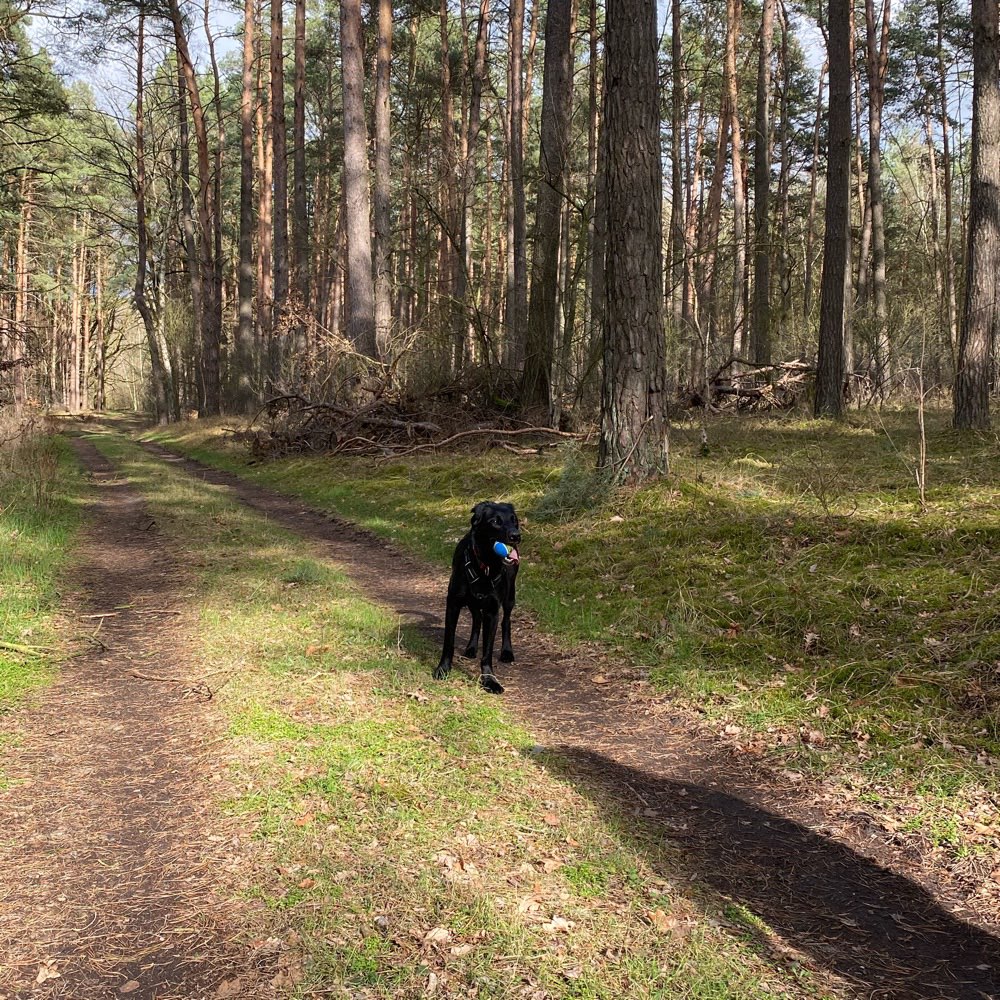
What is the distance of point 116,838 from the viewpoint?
325 centimetres

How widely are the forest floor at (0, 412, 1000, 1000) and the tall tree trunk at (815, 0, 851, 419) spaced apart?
34.4ft

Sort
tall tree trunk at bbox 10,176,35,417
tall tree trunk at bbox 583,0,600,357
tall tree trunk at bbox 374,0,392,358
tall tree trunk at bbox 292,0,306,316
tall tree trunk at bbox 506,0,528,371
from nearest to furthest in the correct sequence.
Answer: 1. tall tree trunk at bbox 583,0,600,357
2. tall tree trunk at bbox 10,176,35,417
3. tall tree trunk at bbox 506,0,528,371
4. tall tree trunk at bbox 374,0,392,358
5. tall tree trunk at bbox 292,0,306,316

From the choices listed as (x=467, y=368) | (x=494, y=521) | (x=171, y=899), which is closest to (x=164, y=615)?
(x=494, y=521)

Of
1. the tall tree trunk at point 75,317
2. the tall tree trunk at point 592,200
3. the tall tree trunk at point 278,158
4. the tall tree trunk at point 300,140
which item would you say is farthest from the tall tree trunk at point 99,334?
the tall tree trunk at point 592,200

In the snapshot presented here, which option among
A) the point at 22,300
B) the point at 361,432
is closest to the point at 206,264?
the point at 361,432

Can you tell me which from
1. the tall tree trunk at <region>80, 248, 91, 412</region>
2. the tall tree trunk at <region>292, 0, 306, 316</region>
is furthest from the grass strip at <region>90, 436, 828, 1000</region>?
the tall tree trunk at <region>80, 248, 91, 412</region>

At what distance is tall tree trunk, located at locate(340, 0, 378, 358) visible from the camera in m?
16.5

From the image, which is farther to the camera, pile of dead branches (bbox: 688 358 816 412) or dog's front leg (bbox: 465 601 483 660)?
pile of dead branches (bbox: 688 358 816 412)

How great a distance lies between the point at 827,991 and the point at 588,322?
12.9m

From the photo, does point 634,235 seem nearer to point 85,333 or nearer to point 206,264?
point 206,264

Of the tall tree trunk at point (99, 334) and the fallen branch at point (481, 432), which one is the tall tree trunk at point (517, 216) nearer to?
the fallen branch at point (481, 432)

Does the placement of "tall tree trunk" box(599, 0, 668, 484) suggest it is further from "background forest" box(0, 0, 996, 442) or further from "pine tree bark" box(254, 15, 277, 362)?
"pine tree bark" box(254, 15, 277, 362)

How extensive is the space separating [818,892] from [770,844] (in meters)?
0.36

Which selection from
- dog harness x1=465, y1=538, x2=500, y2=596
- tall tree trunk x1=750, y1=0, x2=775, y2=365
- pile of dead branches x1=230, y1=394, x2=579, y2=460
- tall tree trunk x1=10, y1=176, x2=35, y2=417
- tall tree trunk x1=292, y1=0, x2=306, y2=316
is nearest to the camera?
dog harness x1=465, y1=538, x2=500, y2=596
